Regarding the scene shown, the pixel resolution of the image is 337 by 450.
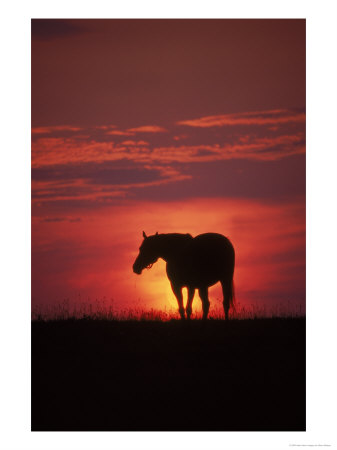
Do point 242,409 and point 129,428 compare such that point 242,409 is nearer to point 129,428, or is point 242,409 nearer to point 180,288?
point 129,428

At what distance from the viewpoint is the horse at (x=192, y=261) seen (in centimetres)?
1487

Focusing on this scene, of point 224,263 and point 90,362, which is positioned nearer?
point 90,362

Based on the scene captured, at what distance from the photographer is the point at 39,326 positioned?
14.6m

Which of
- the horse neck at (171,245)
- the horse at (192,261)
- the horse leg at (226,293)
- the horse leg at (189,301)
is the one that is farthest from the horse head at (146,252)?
the horse leg at (226,293)

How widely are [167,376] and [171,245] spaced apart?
4633 mm

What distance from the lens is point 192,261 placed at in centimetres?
1495

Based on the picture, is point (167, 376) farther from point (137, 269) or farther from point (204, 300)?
point (137, 269)

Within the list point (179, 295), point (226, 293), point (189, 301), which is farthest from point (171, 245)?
point (226, 293)

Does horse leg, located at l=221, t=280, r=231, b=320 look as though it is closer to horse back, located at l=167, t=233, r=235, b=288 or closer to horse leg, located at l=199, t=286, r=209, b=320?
horse back, located at l=167, t=233, r=235, b=288

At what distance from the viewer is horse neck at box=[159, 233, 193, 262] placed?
1523cm

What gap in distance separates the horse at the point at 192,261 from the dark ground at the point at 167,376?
27.3 inches

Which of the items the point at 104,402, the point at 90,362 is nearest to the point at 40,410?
the point at 104,402
